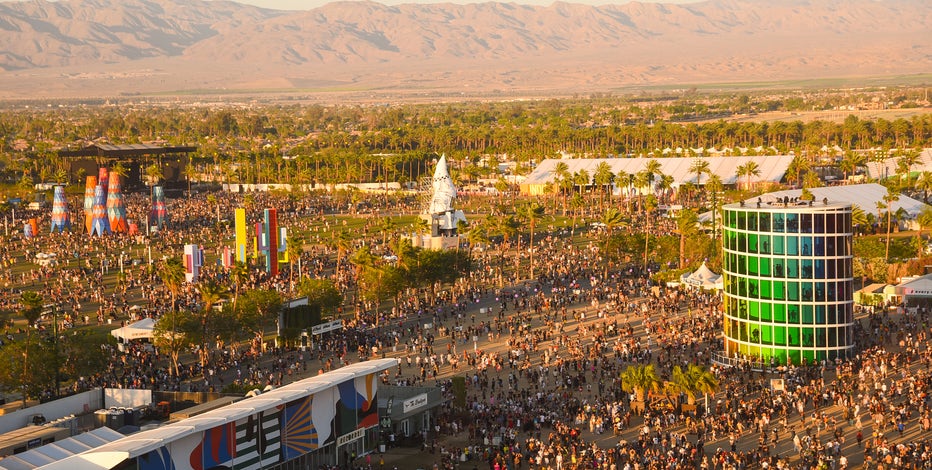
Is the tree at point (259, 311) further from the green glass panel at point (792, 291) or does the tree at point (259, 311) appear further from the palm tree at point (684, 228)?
the palm tree at point (684, 228)

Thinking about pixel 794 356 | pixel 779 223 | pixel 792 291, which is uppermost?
pixel 779 223

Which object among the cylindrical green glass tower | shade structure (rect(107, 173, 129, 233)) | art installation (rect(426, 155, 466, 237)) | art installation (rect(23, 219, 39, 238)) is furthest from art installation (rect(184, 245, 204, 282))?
the cylindrical green glass tower

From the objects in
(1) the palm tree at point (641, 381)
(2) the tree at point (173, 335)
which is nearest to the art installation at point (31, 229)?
(2) the tree at point (173, 335)

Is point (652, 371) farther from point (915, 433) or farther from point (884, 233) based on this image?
point (884, 233)

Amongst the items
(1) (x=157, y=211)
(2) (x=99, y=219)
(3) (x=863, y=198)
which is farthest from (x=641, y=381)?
(1) (x=157, y=211)

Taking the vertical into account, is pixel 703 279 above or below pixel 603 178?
below

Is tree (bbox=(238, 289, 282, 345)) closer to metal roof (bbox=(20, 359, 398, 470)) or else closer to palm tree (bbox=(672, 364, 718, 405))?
metal roof (bbox=(20, 359, 398, 470))

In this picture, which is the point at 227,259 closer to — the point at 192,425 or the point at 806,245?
the point at 806,245
